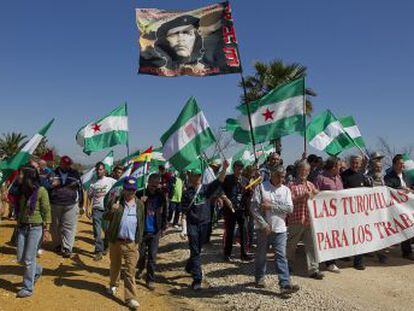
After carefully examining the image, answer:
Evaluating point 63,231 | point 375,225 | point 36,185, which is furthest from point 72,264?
point 375,225

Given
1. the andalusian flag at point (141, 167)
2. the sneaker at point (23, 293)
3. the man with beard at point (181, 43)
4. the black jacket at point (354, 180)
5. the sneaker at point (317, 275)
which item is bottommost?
the sneaker at point (23, 293)

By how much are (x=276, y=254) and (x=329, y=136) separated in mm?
5830

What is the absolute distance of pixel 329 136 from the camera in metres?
12.3

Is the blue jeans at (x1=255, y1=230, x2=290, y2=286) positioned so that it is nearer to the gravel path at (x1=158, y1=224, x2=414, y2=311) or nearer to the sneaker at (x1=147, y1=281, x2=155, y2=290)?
the gravel path at (x1=158, y1=224, x2=414, y2=311)

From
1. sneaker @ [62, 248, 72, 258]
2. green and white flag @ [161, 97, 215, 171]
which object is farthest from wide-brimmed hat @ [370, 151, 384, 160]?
sneaker @ [62, 248, 72, 258]

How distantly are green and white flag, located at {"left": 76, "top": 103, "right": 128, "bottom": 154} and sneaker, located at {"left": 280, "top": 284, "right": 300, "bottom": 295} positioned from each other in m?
6.61

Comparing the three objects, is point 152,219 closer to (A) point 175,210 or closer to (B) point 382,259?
(B) point 382,259

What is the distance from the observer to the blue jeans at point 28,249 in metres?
7.04

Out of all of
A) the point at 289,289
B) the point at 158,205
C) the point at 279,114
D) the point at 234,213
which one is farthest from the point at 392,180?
the point at 158,205

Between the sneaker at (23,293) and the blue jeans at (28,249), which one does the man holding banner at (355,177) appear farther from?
the sneaker at (23,293)

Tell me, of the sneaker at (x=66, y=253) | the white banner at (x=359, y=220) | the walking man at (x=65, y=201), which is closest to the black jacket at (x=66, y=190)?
the walking man at (x=65, y=201)

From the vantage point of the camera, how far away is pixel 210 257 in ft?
33.6

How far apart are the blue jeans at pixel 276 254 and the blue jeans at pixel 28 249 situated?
134 inches

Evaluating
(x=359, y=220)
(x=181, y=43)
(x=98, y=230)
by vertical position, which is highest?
(x=181, y=43)
